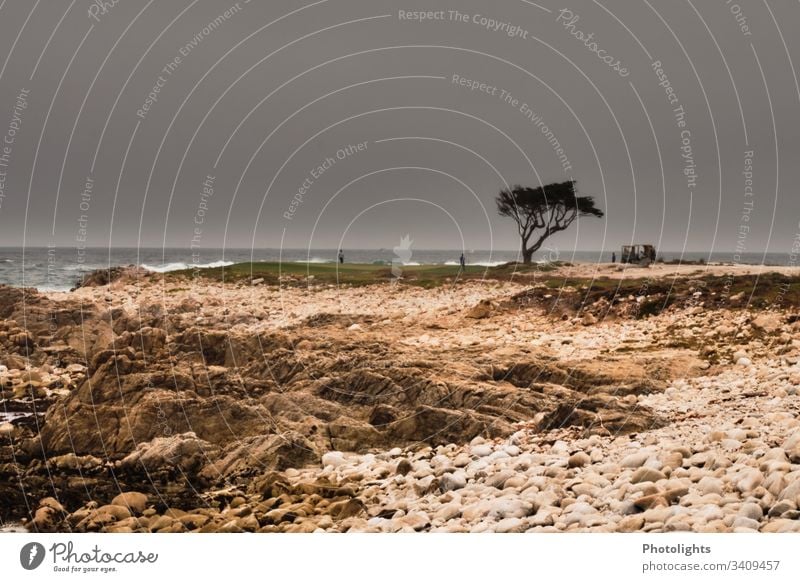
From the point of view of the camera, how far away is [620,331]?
19281 millimetres

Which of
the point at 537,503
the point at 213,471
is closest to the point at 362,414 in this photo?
the point at 213,471
